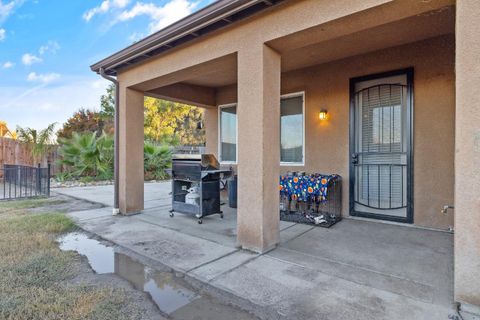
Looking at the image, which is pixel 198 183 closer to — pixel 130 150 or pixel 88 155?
pixel 130 150

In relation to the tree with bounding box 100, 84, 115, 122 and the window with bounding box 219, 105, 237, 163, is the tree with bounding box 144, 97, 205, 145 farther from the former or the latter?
the window with bounding box 219, 105, 237, 163

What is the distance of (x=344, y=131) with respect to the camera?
5.07 m

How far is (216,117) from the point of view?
7246mm

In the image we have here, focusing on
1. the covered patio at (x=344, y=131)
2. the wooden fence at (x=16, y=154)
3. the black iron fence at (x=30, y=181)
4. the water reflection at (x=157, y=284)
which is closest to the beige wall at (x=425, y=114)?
the covered patio at (x=344, y=131)

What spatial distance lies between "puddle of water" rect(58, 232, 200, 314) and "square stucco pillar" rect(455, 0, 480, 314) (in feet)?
7.26

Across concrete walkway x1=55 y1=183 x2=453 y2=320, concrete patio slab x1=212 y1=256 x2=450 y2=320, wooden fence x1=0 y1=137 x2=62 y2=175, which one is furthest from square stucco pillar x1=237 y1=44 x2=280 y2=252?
wooden fence x1=0 y1=137 x2=62 y2=175

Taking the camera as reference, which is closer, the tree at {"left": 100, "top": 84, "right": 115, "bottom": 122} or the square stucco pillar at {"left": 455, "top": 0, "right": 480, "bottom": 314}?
the square stucco pillar at {"left": 455, "top": 0, "right": 480, "bottom": 314}

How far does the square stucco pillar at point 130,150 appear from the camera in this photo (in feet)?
17.5

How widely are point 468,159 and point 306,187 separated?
2941mm

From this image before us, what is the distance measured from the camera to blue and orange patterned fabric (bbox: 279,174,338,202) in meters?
4.75

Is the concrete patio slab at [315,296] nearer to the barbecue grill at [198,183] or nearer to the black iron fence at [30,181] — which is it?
the barbecue grill at [198,183]

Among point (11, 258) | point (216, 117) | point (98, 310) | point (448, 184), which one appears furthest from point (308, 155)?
point (11, 258)

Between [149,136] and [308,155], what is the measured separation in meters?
15.1

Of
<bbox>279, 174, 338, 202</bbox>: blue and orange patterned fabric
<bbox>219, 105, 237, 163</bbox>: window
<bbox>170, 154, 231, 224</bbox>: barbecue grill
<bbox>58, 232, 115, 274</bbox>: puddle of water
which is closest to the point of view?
<bbox>58, 232, 115, 274</bbox>: puddle of water
